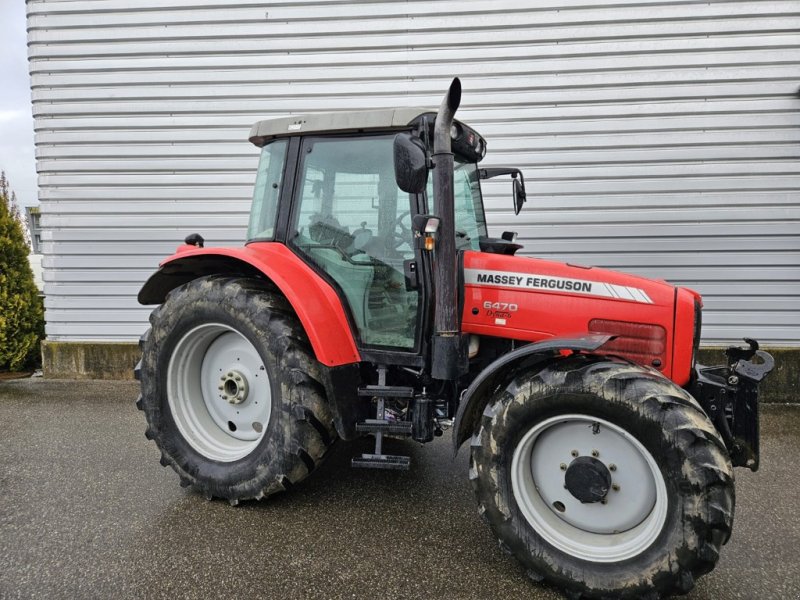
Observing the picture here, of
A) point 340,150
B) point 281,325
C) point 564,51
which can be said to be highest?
point 564,51

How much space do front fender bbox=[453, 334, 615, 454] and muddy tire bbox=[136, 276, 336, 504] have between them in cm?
74

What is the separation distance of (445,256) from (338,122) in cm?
102

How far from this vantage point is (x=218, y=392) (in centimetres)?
316

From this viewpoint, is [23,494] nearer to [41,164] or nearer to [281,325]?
[281,325]

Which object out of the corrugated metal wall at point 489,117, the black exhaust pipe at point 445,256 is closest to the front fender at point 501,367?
the black exhaust pipe at point 445,256

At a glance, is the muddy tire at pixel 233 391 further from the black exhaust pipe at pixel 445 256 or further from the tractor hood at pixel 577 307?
the tractor hood at pixel 577 307

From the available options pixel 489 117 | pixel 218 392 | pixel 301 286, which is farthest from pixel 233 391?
pixel 489 117

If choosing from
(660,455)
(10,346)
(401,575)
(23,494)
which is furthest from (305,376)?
(10,346)

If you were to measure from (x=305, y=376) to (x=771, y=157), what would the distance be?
17.1 ft

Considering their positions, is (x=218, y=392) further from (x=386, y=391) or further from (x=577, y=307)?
(x=577, y=307)

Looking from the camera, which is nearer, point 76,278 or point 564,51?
point 564,51

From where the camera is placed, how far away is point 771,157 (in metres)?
5.25

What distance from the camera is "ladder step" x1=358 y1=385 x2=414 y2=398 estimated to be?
273cm

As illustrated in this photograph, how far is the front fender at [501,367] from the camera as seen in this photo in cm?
220
